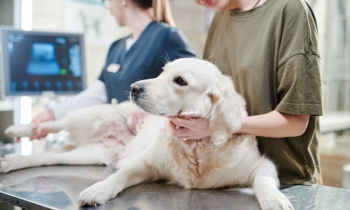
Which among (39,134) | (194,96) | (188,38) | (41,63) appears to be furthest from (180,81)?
(188,38)

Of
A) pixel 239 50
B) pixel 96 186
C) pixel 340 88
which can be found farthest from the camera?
pixel 340 88

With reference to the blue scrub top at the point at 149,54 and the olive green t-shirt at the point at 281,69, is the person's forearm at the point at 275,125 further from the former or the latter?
the blue scrub top at the point at 149,54

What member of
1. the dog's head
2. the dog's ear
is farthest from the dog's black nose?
the dog's ear

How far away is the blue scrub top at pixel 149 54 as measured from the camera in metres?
1.86

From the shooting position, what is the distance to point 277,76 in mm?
1371

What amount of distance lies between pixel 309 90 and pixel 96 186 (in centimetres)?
75

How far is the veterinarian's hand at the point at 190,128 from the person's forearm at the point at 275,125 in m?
0.13

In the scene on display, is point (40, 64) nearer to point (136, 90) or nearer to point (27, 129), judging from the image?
point (27, 129)

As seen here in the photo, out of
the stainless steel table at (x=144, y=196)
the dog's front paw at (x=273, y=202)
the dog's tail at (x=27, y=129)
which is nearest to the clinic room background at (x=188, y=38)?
the dog's tail at (x=27, y=129)

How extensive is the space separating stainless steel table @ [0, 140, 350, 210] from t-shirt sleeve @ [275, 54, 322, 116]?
280 millimetres

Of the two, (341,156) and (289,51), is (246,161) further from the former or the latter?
(341,156)

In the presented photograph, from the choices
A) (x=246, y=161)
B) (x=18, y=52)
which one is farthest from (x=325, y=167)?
(x=18, y=52)

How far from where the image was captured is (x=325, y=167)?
3.26 m

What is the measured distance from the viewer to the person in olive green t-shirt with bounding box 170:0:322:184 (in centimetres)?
126
